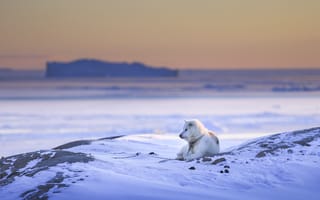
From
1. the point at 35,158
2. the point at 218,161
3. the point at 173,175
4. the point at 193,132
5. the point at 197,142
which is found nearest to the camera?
the point at 173,175

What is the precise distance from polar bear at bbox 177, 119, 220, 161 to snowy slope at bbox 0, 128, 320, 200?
71cm

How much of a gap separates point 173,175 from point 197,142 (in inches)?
94.9

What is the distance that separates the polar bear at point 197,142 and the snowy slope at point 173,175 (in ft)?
2.33

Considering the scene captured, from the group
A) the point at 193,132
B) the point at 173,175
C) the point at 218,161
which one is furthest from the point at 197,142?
the point at 173,175

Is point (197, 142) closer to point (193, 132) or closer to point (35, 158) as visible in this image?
point (193, 132)

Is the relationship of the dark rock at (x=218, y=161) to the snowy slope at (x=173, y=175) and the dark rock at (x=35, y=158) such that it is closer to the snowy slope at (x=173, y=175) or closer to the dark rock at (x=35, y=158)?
the snowy slope at (x=173, y=175)

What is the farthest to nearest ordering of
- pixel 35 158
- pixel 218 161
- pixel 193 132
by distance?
pixel 193 132 → pixel 35 158 → pixel 218 161

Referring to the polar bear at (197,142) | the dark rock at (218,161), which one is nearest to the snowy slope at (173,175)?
the dark rock at (218,161)

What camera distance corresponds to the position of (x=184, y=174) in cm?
800

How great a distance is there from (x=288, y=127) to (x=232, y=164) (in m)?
16.3

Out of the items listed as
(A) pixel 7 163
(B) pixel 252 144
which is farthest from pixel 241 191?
(A) pixel 7 163

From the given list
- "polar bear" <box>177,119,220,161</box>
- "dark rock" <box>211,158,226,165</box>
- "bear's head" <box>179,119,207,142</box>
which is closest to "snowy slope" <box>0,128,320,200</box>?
"dark rock" <box>211,158,226,165</box>

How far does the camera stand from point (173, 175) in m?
7.96

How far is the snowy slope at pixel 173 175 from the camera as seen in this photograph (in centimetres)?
730
